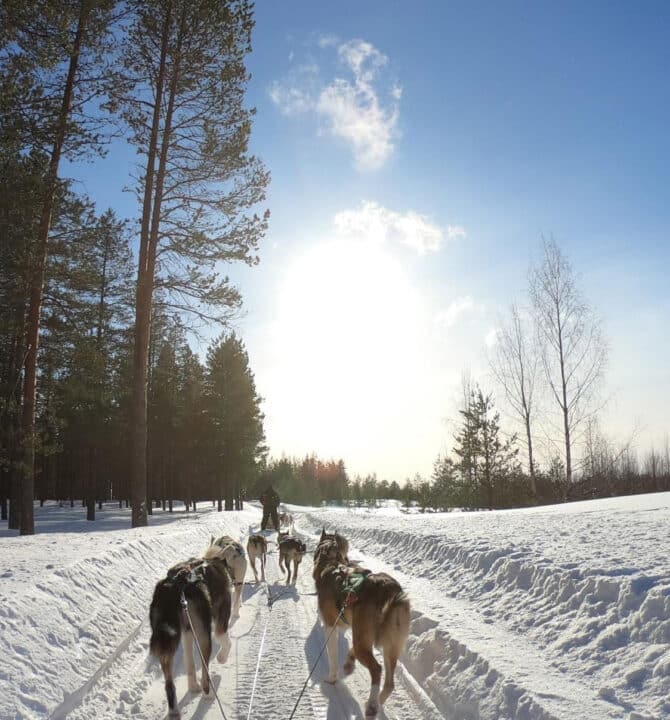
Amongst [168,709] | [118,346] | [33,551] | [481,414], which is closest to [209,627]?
[168,709]

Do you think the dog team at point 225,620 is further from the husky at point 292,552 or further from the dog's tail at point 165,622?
the husky at point 292,552

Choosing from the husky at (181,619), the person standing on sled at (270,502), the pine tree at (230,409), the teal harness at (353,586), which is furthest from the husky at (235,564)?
the pine tree at (230,409)

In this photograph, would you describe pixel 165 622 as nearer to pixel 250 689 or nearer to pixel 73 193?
pixel 250 689

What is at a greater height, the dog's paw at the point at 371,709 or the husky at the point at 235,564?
the husky at the point at 235,564

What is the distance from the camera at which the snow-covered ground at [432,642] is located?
402 cm

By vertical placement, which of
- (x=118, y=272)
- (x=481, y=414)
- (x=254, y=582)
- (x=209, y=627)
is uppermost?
(x=118, y=272)

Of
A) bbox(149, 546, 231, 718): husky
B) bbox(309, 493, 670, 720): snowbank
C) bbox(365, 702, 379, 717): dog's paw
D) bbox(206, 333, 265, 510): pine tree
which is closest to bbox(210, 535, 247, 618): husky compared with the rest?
bbox(149, 546, 231, 718): husky

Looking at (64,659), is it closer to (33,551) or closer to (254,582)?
(33,551)

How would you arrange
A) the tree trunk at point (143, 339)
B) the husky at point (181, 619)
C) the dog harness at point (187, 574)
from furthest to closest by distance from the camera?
the tree trunk at point (143, 339) < the dog harness at point (187, 574) < the husky at point (181, 619)

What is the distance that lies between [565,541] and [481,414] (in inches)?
1049

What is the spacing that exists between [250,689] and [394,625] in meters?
1.52

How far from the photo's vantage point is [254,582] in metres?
10.9

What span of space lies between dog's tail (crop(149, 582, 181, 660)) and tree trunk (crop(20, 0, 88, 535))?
33.7 feet

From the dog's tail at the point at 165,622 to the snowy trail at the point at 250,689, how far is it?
1.71 ft
